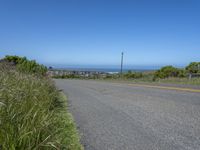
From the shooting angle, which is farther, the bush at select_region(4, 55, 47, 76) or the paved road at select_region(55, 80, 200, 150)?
the bush at select_region(4, 55, 47, 76)

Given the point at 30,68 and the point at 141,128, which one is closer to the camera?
the point at 141,128

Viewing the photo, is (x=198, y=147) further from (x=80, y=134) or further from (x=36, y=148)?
(x=36, y=148)

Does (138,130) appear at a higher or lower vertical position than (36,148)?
lower

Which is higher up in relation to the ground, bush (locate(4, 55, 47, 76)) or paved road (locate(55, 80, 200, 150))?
bush (locate(4, 55, 47, 76))

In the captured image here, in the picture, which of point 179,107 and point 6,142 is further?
point 179,107

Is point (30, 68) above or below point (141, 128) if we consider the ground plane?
above

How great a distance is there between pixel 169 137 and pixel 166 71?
3416cm

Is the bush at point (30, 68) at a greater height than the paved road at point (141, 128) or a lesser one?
greater

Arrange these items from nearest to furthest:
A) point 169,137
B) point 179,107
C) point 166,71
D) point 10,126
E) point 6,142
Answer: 1. point 6,142
2. point 10,126
3. point 169,137
4. point 179,107
5. point 166,71

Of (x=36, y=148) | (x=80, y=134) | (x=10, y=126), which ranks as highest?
(x=10, y=126)

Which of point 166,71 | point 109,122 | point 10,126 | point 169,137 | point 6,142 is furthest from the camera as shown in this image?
point 166,71

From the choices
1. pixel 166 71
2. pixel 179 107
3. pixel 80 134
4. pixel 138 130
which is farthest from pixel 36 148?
pixel 166 71

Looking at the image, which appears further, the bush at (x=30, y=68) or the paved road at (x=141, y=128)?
the bush at (x=30, y=68)

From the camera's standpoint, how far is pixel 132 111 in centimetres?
650
